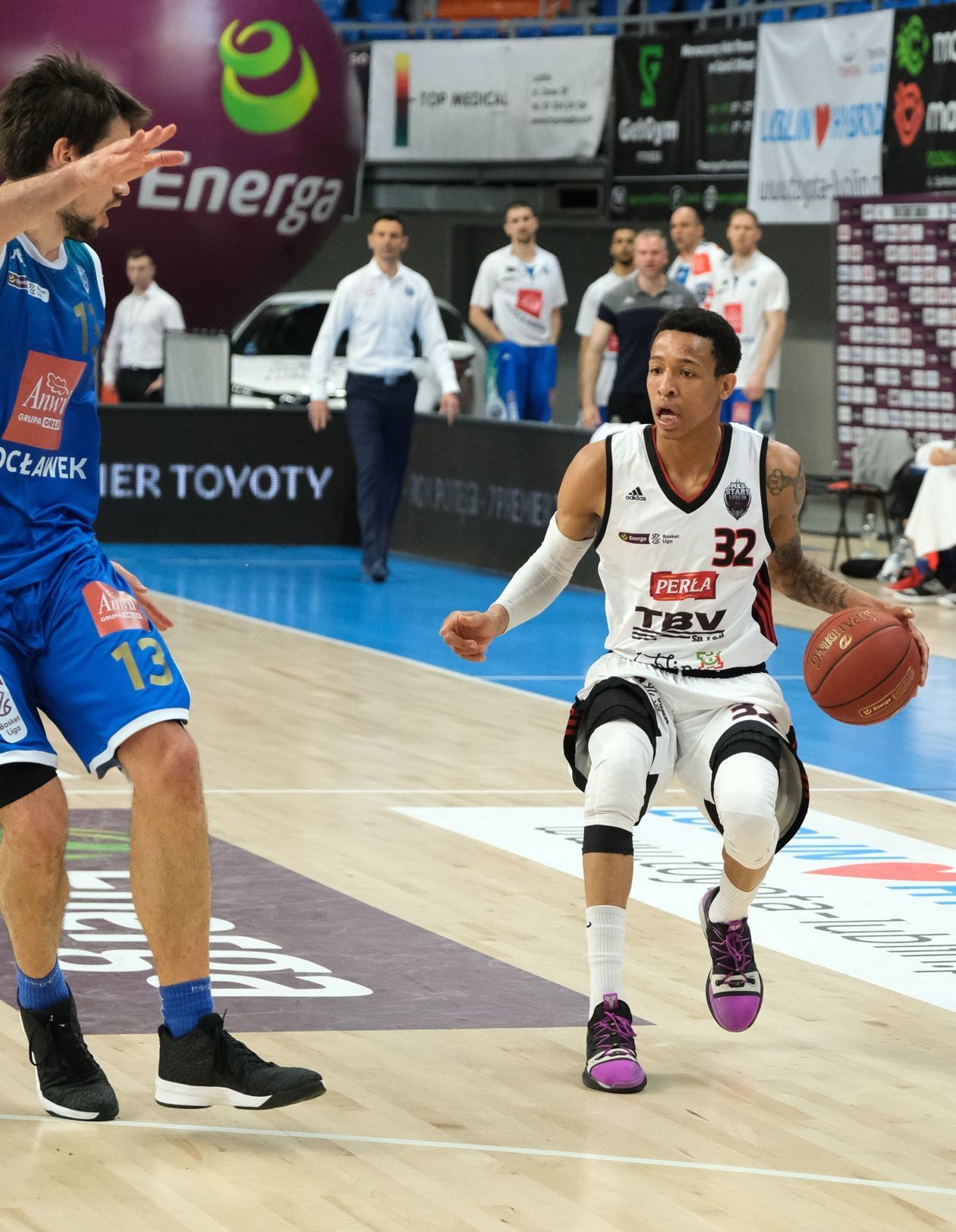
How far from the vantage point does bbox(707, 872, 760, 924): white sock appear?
16.3ft

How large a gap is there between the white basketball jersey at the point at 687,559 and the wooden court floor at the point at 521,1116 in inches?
32.8

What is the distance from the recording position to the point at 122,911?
5938 mm

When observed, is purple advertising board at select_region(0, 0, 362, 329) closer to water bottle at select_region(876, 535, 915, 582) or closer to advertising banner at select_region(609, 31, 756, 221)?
advertising banner at select_region(609, 31, 756, 221)

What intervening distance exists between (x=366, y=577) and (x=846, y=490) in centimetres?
316

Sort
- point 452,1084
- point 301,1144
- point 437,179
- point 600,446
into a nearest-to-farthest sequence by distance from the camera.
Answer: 1. point 301,1144
2. point 452,1084
3. point 600,446
4. point 437,179

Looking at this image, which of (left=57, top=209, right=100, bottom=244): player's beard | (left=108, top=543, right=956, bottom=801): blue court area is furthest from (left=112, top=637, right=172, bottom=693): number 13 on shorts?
(left=108, top=543, right=956, bottom=801): blue court area

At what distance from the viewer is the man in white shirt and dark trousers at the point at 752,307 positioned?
14.9 meters

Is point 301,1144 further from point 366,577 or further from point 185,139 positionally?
point 185,139

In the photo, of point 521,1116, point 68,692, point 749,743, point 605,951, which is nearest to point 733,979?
point 605,951

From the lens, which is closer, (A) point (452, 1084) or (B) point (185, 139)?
(A) point (452, 1084)

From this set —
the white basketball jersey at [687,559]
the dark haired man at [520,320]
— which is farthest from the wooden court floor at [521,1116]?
the dark haired man at [520,320]

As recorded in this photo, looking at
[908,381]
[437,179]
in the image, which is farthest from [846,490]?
[437,179]

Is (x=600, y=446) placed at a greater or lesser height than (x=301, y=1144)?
greater

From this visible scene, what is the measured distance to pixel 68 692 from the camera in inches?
163
